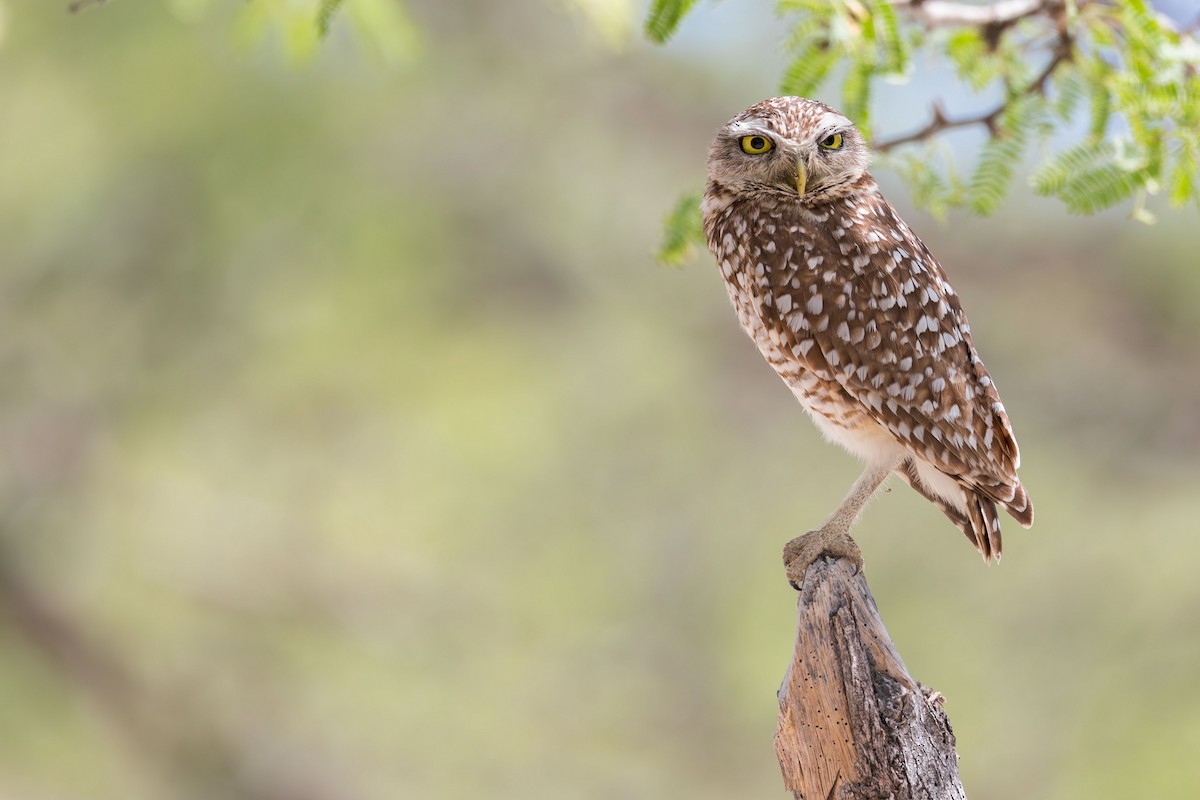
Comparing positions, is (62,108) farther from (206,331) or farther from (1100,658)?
(1100,658)

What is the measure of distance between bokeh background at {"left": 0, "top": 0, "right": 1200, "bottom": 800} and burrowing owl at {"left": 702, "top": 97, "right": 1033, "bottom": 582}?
178 inches

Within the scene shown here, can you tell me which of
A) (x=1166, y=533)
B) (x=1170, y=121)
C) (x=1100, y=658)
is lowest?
(x=1170, y=121)

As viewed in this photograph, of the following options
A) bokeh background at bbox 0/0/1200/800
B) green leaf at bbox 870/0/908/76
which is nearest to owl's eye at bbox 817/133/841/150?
green leaf at bbox 870/0/908/76

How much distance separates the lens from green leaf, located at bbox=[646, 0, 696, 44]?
228 cm

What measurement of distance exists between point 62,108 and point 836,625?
6497 mm

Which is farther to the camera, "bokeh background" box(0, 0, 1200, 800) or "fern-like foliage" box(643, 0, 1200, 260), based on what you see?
"bokeh background" box(0, 0, 1200, 800)

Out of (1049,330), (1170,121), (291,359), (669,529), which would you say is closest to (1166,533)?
(1049,330)

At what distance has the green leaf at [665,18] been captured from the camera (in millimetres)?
2279

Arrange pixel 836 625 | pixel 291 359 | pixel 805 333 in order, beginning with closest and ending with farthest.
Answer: pixel 836 625, pixel 805 333, pixel 291 359

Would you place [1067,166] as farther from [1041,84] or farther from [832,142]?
[832,142]

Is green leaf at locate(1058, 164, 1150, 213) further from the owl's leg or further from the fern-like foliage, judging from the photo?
the owl's leg

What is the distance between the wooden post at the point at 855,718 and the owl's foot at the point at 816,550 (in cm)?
26

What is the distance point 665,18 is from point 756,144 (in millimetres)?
315

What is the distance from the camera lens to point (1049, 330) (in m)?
8.29
